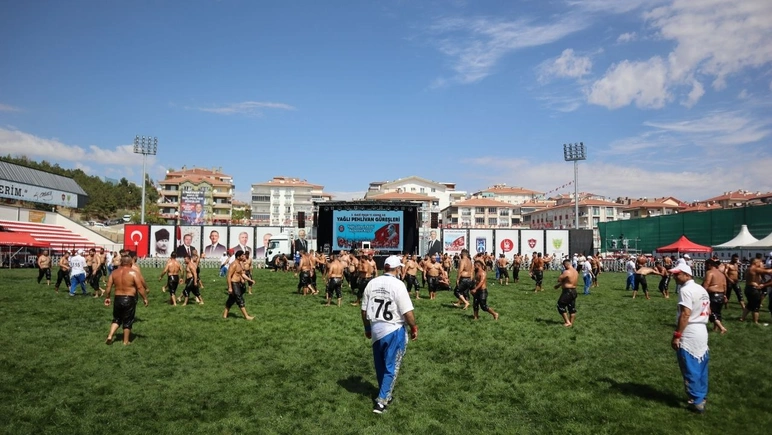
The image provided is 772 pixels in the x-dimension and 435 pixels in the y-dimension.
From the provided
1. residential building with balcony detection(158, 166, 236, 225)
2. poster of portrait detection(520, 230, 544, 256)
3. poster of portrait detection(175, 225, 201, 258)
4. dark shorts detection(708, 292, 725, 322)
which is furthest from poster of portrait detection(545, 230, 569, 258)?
residential building with balcony detection(158, 166, 236, 225)

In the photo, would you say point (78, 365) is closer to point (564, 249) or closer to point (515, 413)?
point (515, 413)

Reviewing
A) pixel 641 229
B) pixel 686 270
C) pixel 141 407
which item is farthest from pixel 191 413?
pixel 641 229

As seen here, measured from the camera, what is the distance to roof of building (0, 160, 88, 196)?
50.1 metres

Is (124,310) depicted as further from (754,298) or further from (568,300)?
(754,298)

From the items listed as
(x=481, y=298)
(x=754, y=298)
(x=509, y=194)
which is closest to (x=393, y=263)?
(x=481, y=298)

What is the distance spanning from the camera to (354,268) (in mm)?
20234

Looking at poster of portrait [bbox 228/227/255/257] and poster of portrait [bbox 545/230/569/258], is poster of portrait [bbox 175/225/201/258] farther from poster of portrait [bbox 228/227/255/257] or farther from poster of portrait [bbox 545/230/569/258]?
poster of portrait [bbox 545/230/569/258]

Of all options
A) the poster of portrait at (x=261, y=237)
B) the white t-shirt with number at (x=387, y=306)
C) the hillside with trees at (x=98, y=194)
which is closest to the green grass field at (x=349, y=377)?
the white t-shirt with number at (x=387, y=306)

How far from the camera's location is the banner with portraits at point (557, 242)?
4866 cm

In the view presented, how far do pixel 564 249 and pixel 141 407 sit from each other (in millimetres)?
46622

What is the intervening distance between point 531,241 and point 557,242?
240cm

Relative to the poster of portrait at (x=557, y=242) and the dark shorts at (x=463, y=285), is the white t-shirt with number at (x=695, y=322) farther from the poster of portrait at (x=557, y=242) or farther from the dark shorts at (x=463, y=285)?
the poster of portrait at (x=557, y=242)

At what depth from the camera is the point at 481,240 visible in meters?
49.9

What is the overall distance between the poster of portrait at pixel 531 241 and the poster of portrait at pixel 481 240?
3.02m
